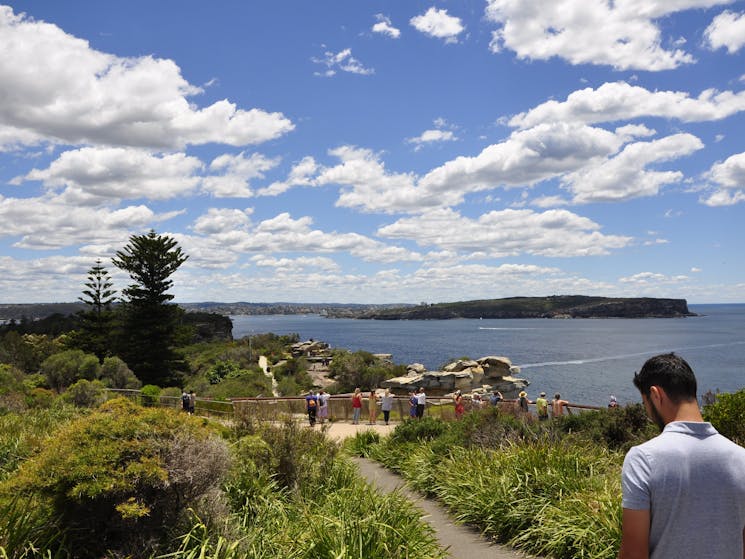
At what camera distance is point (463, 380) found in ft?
129

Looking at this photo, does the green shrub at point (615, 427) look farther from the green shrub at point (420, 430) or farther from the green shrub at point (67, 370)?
the green shrub at point (67, 370)

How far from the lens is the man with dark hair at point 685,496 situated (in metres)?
2.48

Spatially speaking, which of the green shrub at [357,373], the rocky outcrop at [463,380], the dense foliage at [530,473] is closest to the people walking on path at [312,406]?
the dense foliage at [530,473]

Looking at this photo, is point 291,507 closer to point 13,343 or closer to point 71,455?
point 71,455

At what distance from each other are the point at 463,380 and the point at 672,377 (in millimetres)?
37625

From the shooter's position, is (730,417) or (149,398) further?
(149,398)

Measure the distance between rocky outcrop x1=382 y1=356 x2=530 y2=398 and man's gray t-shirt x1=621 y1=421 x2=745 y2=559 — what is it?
109ft

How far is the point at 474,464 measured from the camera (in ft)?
28.3

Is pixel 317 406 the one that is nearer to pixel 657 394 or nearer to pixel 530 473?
pixel 530 473

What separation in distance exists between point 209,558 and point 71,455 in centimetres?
175

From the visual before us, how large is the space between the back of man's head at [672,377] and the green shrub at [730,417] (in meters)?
6.62

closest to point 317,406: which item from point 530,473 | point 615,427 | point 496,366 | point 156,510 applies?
point 615,427

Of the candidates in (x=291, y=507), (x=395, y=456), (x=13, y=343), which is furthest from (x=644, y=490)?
(x=13, y=343)

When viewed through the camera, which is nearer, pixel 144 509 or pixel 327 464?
pixel 144 509
